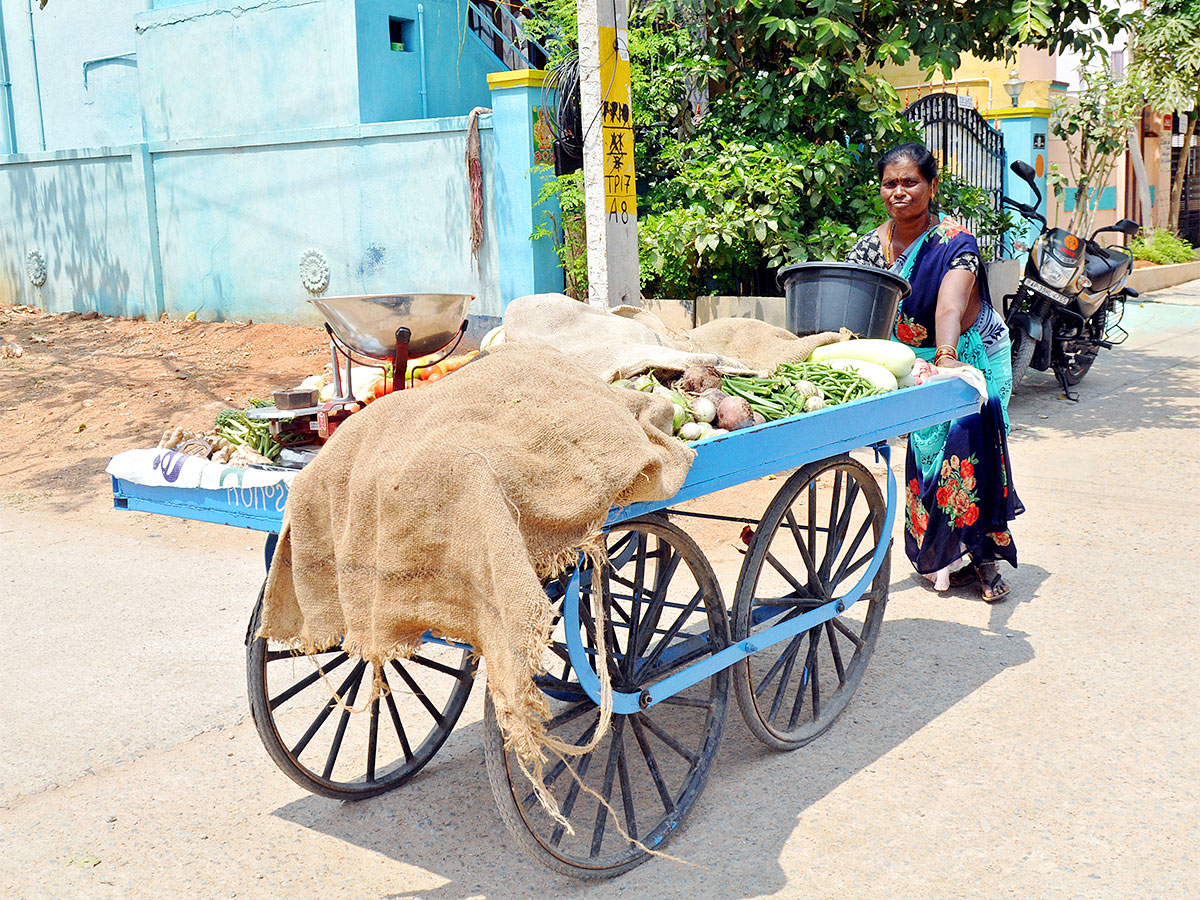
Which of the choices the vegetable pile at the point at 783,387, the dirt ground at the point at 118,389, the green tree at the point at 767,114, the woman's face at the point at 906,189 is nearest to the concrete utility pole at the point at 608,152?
the dirt ground at the point at 118,389

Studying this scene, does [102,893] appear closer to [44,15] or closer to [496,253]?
[496,253]

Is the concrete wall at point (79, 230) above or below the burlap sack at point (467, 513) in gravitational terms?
above

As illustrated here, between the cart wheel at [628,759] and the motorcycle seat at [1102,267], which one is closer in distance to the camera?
the cart wheel at [628,759]

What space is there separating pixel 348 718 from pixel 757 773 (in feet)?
4.10

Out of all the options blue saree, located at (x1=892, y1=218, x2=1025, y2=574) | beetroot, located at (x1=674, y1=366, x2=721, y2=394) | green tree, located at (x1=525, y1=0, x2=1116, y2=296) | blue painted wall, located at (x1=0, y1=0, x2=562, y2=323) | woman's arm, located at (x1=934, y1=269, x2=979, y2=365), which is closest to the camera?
beetroot, located at (x1=674, y1=366, x2=721, y2=394)

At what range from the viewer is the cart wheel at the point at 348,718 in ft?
10.2

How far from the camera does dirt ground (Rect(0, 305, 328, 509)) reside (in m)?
7.87

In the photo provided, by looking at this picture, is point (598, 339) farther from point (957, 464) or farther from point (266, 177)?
point (266, 177)

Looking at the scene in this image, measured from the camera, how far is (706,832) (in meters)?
3.21

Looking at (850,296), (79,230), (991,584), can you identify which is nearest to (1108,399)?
(991,584)

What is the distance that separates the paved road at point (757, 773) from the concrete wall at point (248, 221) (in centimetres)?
512

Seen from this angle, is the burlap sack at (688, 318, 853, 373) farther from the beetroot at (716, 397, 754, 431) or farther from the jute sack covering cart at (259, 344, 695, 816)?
the jute sack covering cart at (259, 344, 695, 816)

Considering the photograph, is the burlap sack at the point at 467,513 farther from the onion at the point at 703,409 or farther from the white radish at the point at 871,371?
the white radish at the point at 871,371

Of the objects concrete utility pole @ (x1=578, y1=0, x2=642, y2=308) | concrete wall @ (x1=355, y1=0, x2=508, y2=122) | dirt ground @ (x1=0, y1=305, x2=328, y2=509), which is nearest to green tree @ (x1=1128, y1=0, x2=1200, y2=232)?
concrete wall @ (x1=355, y1=0, x2=508, y2=122)
